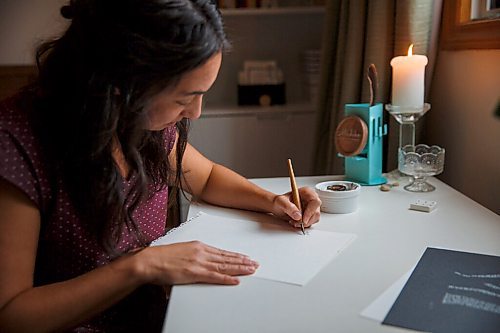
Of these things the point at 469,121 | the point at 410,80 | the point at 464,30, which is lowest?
the point at 469,121

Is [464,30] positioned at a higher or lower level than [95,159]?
higher

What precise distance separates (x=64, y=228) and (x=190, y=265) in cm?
26

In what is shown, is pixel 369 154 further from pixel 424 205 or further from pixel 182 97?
pixel 182 97

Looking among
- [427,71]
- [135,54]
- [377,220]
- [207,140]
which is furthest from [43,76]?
[207,140]

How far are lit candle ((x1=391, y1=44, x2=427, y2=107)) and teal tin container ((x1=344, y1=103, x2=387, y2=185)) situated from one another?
7cm

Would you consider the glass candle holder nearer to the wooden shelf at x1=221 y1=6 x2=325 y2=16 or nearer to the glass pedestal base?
the glass pedestal base

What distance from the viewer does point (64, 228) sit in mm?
1005

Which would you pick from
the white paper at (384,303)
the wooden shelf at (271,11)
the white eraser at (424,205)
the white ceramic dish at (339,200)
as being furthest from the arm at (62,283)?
the wooden shelf at (271,11)

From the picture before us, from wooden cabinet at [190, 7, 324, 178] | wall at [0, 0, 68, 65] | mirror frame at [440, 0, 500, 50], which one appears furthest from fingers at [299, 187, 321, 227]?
wall at [0, 0, 68, 65]

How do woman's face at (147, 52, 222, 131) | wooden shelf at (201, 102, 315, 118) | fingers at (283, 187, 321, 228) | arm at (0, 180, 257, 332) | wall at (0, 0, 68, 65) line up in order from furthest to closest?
wall at (0, 0, 68, 65) < wooden shelf at (201, 102, 315, 118) < fingers at (283, 187, 321, 228) < woman's face at (147, 52, 222, 131) < arm at (0, 180, 257, 332)

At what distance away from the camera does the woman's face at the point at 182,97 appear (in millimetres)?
968

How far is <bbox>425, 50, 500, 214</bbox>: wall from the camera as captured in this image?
1384mm

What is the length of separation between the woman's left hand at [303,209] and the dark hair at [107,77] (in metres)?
0.33

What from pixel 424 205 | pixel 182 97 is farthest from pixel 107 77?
pixel 424 205
